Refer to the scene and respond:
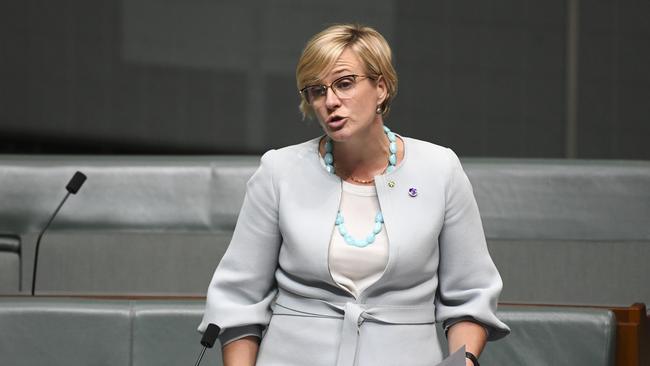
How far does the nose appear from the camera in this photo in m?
1.49

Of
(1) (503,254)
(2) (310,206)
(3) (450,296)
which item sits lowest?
(1) (503,254)

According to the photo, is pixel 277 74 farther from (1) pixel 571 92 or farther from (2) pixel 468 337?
(2) pixel 468 337

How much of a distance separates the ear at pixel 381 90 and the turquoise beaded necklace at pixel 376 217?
0.07m

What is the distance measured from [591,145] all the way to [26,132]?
2599 mm

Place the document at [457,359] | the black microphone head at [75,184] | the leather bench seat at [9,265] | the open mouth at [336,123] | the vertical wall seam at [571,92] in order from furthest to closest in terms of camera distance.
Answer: the vertical wall seam at [571,92] → the leather bench seat at [9,265] → the black microphone head at [75,184] → the open mouth at [336,123] → the document at [457,359]

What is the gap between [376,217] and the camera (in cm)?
153

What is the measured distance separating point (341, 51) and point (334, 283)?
1.05 ft

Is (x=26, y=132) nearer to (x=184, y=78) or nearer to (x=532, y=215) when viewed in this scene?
(x=184, y=78)

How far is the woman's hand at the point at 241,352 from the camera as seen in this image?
1540mm

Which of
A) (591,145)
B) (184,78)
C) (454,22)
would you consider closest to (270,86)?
(184,78)

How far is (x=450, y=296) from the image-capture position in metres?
1.56

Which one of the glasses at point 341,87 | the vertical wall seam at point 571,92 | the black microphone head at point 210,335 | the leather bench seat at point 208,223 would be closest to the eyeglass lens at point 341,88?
the glasses at point 341,87

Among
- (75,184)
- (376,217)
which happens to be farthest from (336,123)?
(75,184)

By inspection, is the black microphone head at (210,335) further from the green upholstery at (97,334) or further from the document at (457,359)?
Result: the green upholstery at (97,334)
